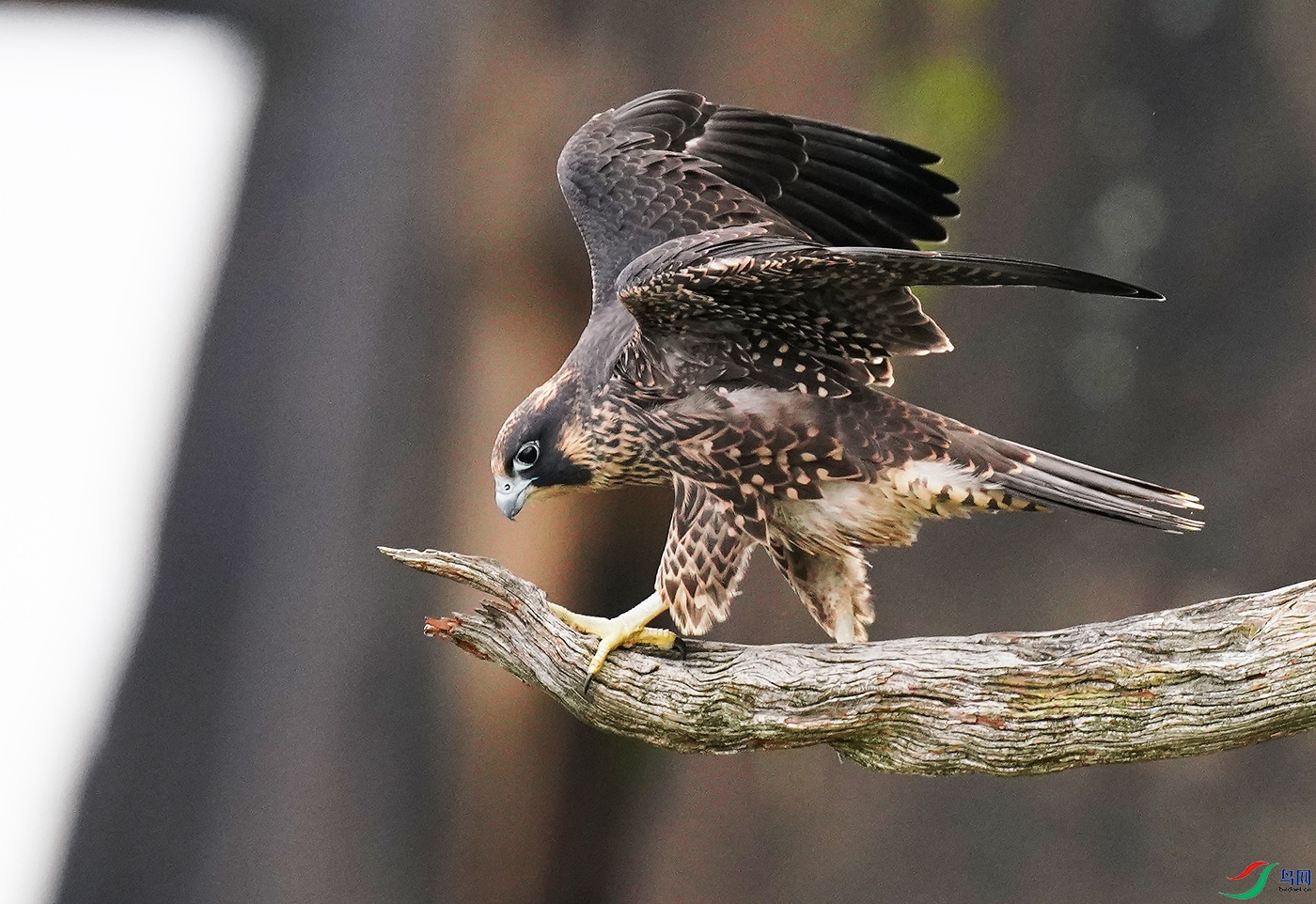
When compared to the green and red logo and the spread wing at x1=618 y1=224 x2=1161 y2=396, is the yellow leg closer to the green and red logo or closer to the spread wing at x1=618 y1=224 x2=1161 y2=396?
the spread wing at x1=618 y1=224 x2=1161 y2=396

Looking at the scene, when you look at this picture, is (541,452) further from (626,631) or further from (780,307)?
(780,307)

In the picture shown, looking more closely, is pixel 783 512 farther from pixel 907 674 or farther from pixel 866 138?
pixel 866 138

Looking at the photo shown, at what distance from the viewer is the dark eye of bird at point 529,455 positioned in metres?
2.14

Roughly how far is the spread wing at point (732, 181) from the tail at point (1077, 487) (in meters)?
0.60

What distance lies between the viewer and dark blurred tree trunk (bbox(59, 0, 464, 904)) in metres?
3.26

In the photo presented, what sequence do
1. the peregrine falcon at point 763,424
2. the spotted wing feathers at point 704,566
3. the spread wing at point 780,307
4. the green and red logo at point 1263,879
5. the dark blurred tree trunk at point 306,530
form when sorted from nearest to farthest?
1. the spread wing at point 780,307
2. the peregrine falcon at point 763,424
3. the spotted wing feathers at point 704,566
4. the green and red logo at point 1263,879
5. the dark blurred tree trunk at point 306,530

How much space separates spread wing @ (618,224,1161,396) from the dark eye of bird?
0.29 metres

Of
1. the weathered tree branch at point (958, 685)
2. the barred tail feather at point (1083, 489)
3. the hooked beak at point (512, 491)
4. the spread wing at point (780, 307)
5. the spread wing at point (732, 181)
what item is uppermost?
the spread wing at point (732, 181)

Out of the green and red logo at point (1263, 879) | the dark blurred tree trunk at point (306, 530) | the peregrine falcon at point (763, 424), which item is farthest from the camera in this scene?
the dark blurred tree trunk at point (306, 530)

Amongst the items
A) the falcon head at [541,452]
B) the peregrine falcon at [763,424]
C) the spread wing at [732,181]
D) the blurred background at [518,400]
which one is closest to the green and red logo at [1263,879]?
the blurred background at [518,400]

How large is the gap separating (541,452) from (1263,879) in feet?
8.11

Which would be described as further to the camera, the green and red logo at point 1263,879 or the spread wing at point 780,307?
the green and red logo at point 1263,879

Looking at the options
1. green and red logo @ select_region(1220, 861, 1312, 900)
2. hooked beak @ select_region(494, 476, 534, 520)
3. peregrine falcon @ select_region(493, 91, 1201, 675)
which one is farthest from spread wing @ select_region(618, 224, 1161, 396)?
green and red logo @ select_region(1220, 861, 1312, 900)

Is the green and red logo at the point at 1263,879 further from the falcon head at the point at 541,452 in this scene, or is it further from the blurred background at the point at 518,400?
the falcon head at the point at 541,452
